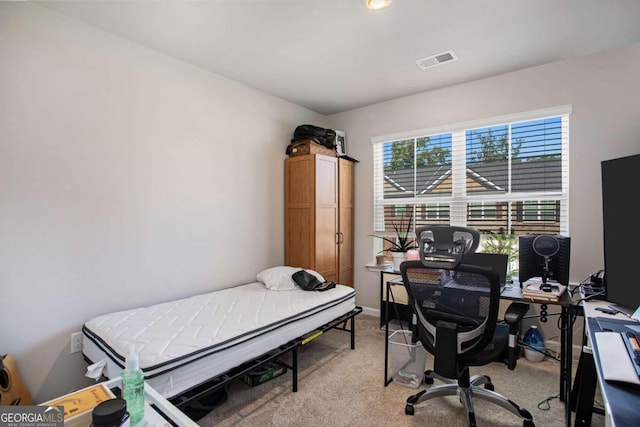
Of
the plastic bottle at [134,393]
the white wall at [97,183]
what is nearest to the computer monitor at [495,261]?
the plastic bottle at [134,393]

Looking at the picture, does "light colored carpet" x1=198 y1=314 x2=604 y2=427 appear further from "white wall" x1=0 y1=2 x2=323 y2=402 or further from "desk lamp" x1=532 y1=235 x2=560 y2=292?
"white wall" x1=0 y1=2 x2=323 y2=402

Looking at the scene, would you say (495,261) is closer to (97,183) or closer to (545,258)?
(545,258)

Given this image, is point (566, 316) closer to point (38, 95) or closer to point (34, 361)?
point (34, 361)

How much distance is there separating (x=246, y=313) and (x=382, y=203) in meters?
2.29

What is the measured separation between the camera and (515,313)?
1.88 metres

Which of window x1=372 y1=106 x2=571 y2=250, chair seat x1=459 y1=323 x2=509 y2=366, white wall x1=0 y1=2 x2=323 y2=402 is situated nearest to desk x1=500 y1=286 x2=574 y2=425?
chair seat x1=459 y1=323 x2=509 y2=366

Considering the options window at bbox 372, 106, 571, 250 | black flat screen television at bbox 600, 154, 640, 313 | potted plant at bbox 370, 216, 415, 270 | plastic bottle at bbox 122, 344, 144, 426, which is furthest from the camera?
potted plant at bbox 370, 216, 415, 270

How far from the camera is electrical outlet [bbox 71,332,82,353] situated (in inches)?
83.2

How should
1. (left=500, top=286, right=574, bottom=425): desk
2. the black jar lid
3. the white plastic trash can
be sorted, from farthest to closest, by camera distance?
the white plastic trash can < (left=500, top=286, right=574, bottom=425): desk < the black jar lid

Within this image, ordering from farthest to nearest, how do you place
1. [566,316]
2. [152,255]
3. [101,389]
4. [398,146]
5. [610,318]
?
[398,146] → [152,255] → [566,316] → [610,318] → [101,389]

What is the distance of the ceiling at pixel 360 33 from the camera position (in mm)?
2021

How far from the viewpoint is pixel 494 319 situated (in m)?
1.70

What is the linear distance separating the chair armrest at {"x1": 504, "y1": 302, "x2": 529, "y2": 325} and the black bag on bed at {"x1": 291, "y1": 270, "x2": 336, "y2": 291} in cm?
152

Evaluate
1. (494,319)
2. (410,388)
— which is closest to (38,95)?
(494,319)
